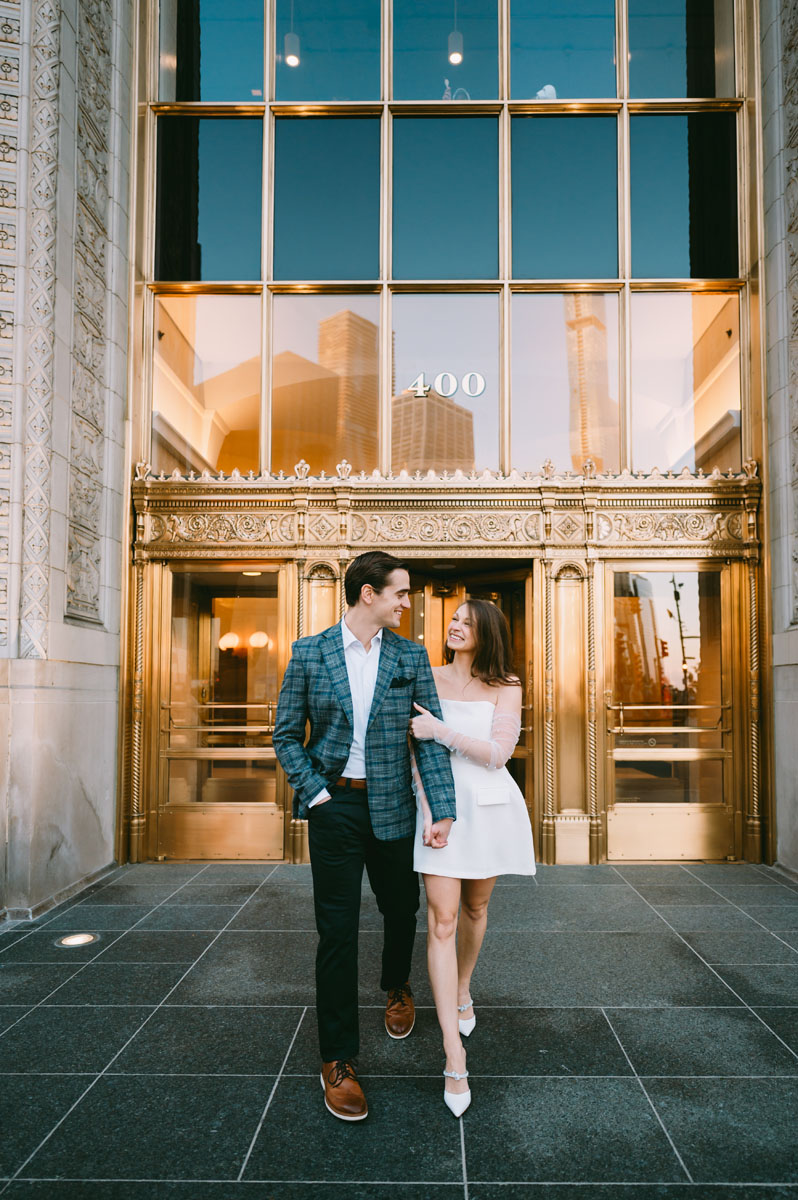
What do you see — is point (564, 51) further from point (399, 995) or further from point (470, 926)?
point (399, 995)

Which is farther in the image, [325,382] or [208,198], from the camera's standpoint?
[208,198]

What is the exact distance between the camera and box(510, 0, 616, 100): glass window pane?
27.2 ft

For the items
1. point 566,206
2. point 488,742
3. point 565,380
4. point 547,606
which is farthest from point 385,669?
point 566,206

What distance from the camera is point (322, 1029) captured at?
326 centimetres

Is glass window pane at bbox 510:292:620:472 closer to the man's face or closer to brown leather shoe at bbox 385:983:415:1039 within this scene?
the man's face

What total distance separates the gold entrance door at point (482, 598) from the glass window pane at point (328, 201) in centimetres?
318

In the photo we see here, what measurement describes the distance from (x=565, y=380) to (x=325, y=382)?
2.43 metres

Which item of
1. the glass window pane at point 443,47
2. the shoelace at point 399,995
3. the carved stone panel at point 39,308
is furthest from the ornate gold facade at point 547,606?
the glass window pane at point 443,47

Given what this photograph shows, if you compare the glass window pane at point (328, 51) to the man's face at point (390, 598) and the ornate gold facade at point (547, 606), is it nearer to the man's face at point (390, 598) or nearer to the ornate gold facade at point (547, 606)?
the ornate gold facade at point (547, 606)

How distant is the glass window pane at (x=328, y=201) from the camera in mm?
8297

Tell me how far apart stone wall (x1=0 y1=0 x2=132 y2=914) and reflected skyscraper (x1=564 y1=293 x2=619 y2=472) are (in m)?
4.45

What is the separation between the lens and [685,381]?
8102mm

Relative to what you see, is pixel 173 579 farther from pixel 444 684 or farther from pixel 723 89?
pixel 723 89

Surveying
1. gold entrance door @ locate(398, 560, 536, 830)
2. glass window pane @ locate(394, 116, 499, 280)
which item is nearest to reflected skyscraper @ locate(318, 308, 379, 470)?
glass window pane @ locate(394, 116, 499, 280)
